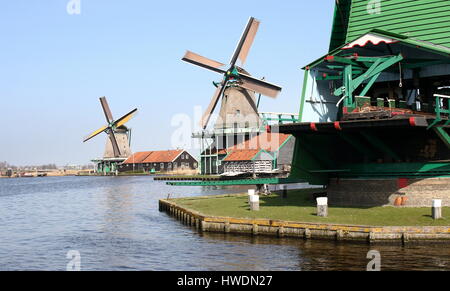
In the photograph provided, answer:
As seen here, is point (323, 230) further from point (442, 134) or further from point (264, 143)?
point (264, 143)

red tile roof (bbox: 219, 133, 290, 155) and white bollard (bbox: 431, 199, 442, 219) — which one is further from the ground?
red tile roof (bbox: 219, 133, 290, 155)

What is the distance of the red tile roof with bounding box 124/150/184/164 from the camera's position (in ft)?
531

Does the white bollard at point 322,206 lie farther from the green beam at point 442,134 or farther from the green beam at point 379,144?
the green beam at point 442,134

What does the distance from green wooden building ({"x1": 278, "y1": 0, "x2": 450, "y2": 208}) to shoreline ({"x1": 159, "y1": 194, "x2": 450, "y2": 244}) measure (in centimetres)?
561

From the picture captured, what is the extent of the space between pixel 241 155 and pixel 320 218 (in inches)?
2748

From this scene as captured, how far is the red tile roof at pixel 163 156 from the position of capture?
529 ft

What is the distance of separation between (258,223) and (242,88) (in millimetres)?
75198

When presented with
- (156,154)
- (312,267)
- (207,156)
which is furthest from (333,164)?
(156,154)

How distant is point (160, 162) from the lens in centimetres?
16400

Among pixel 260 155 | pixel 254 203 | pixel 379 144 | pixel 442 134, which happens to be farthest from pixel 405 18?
pixel 260 155

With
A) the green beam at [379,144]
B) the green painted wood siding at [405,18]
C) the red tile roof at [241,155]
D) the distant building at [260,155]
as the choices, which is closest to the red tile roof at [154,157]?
the distant building at [260,155]

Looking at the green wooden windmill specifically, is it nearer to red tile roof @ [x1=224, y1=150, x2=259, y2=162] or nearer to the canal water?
red tile roof @ [x1=224, y1=150, x2=259, y2=162]

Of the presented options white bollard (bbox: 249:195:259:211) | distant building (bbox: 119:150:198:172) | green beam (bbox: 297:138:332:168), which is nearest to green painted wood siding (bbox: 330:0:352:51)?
green beam (bbox: 297:138:332:168)

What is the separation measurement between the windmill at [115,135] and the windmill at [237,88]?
6111 cm
